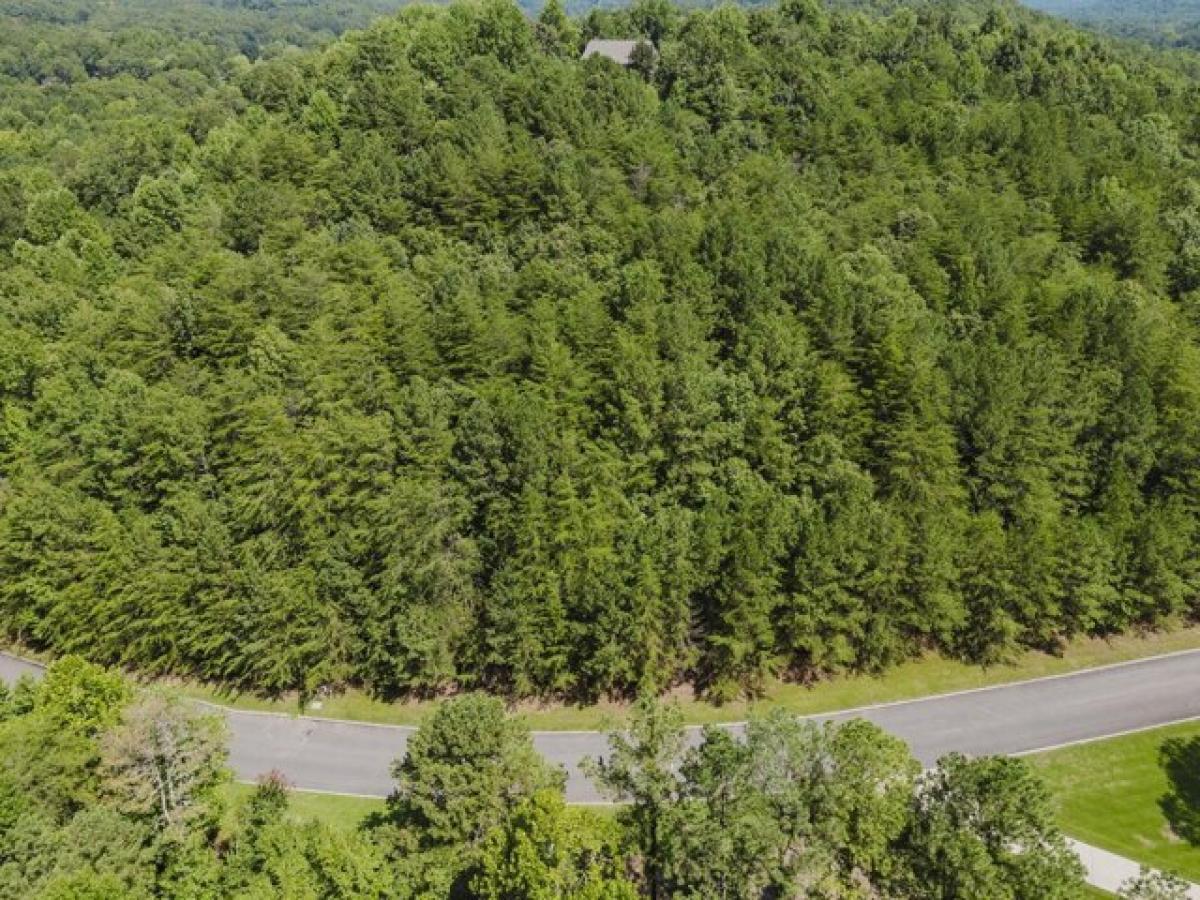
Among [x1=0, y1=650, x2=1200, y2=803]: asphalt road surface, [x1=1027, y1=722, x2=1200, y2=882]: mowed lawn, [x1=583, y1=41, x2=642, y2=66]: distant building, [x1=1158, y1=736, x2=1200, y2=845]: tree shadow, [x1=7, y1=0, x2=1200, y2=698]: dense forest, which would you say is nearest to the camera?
[x1=1027, y1=722, x2=1200, y2=882]: mowed lawn

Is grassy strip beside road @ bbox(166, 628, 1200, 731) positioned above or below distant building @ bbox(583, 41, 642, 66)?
below

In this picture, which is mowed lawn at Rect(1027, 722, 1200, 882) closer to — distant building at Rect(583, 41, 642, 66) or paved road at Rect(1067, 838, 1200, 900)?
paved road at Rect(1067, 838, 1200, 900)

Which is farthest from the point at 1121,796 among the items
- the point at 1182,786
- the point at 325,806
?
the point at 325,806

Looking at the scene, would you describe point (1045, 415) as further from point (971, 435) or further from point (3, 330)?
point (3, 330)

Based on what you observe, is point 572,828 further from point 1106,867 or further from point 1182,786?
point 1182,786

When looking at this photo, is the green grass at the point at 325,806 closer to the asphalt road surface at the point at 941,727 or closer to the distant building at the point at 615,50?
the asphalt road surface at the point at 941,727

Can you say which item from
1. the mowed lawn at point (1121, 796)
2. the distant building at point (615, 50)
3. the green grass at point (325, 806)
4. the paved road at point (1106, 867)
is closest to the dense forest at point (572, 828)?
the green grass at point (325, 806)

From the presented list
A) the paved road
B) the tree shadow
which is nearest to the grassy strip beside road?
the tree shadow
